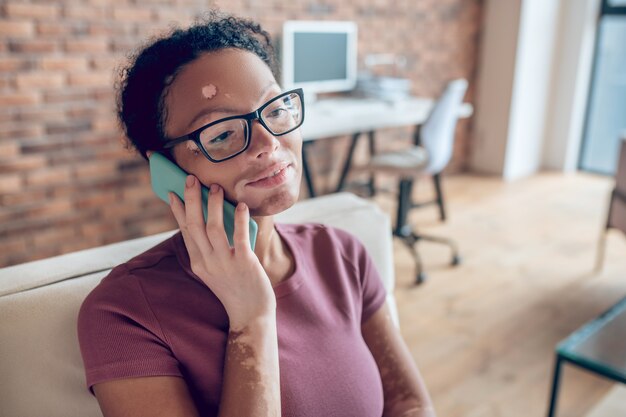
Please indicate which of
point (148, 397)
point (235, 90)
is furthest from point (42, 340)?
point (235, 90)

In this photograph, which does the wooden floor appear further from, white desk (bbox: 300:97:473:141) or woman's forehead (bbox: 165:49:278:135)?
woman's forehead (bbox: 165:49:278:135)

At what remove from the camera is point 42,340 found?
786mm

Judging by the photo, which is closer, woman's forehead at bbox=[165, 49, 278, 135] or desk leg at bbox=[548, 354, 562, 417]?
woman's forehead at bbox=[165, 49, 278, 135]

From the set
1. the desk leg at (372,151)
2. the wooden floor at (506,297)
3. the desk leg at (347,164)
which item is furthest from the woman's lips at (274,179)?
the desk leg at (372,151)

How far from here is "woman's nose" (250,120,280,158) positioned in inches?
31.8

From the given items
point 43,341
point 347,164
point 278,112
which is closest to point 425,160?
point 347,164

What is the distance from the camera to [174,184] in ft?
2.67

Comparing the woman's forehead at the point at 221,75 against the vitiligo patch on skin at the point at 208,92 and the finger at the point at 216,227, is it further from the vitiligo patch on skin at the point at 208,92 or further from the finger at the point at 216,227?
the finger at the point at 216,227

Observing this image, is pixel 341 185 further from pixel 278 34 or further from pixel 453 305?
pixel 453 305

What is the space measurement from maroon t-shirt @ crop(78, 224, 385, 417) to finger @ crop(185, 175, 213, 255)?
0.06 meters

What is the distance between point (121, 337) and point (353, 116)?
2601 mm

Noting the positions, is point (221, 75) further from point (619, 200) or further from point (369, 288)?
point (619, 200)

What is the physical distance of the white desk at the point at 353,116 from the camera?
9.95ft

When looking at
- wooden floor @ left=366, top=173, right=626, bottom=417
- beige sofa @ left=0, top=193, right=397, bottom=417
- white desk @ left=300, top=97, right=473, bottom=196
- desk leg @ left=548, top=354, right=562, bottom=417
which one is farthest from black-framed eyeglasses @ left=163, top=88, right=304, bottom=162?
white desk @ left=300, top=97, right=473, bottom=196
